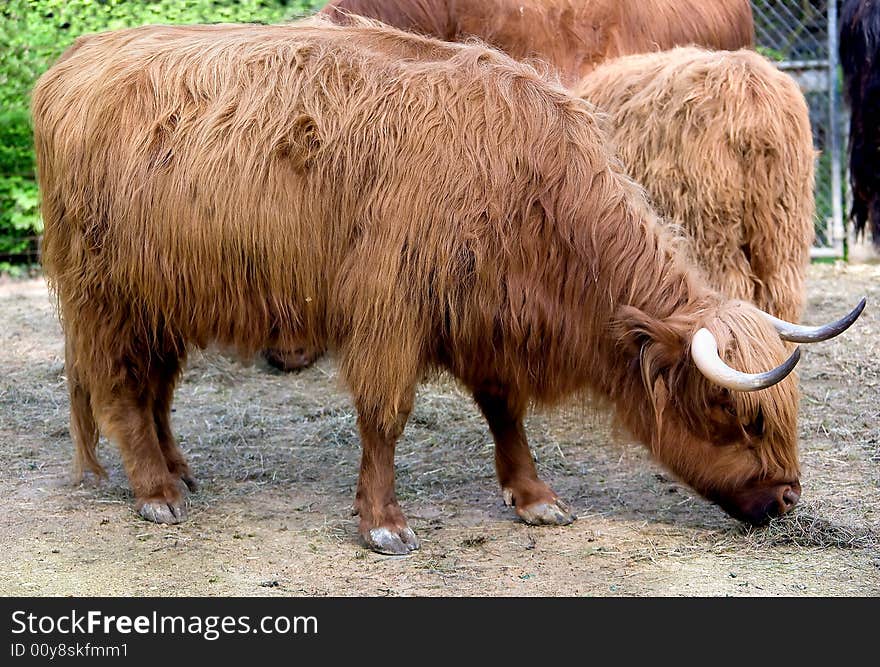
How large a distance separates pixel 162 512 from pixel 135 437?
37cm

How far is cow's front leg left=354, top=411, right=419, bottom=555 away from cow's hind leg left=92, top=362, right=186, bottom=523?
911 mm

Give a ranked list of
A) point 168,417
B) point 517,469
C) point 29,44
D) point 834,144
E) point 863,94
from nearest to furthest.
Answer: point 517,469 → point 168,417 → point 863,94 → point 29,44 → point 834,144

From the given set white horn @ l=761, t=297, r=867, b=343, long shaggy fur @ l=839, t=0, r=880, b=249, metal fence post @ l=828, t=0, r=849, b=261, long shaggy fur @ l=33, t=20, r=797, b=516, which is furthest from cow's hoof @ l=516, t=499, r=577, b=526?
metal fence post @ l=828, t=0, r=849, b=261

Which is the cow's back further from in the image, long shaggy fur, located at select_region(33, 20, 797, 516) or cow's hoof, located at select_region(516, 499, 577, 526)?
cow's hoof, located at select_region(516, 499, 577, 526)

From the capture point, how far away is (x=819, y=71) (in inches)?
431

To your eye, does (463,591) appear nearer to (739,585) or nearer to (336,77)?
(739,585)

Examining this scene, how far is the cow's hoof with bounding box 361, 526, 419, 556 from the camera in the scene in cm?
459

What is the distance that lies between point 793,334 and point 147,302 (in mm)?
2629

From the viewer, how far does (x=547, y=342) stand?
15.0 feet

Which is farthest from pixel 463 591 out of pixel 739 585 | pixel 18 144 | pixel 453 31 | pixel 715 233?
pixel 18 144

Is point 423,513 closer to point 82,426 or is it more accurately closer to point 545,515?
point 545,515

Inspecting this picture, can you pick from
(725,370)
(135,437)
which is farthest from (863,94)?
(135,437)

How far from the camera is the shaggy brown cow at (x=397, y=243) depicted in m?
4.44

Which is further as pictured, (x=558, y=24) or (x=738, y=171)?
(x=558, y=24)
